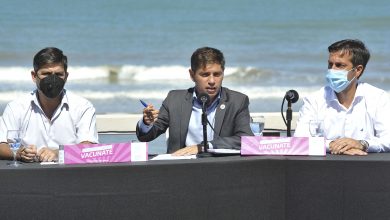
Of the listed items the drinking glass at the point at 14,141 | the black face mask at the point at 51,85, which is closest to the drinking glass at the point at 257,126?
the black face mask at the point at 51,85

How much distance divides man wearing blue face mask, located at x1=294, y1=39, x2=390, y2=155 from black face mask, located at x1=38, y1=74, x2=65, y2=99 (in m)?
1.34

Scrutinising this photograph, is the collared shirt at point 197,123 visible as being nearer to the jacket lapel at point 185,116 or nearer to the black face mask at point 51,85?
the jacket lapel at point 185,116

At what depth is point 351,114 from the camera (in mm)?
5684

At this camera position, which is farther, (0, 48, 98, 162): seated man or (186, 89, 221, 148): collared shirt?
(186, 89, 221, 148): collared shirt

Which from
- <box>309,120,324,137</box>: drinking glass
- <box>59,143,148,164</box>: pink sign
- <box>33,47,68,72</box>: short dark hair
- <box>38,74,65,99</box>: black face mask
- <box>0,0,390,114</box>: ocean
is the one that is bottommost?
<box>59,143,148,164</box>: pink sign

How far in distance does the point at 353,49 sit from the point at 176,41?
1952cm

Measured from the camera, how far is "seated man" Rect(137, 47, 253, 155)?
562 cm

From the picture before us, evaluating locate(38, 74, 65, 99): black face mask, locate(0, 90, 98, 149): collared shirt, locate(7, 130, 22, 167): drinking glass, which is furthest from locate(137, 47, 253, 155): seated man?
locate(7, 130, 22, 167): drinking glass

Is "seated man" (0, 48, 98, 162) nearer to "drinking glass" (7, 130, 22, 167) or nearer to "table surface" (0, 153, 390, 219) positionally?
"drinking glass" (7, 130, 22, 167)

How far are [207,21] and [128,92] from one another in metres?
10.4

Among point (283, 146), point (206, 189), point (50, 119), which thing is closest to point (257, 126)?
point (283, 146)

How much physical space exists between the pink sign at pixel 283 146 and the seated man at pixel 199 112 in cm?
63

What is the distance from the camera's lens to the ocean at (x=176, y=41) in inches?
757

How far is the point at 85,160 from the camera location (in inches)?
184
